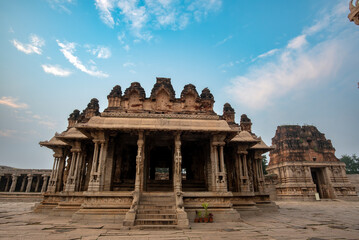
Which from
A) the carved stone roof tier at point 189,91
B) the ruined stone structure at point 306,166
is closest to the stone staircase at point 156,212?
the carved stone roof tier at point 189,91

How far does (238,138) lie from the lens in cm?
1694

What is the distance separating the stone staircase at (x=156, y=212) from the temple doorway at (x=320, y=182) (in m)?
34.1

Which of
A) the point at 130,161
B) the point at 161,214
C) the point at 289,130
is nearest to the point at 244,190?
the point at 161,214

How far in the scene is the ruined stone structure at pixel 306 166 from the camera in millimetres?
32281

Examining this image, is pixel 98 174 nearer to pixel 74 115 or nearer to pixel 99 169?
pixel 99 169

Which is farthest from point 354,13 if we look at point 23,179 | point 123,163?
point 23,179

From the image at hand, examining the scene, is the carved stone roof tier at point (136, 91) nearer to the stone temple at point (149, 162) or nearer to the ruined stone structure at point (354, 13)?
the stone temple at point (149, 162)

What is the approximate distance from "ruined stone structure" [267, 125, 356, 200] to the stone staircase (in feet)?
94.8

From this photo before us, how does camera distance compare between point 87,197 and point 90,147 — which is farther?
point 90,147

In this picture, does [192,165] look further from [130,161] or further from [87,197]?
[87,197]

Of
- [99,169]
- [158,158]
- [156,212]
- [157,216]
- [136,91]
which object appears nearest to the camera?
[157,216]

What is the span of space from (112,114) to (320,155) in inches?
1494

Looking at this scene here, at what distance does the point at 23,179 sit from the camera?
3806cm

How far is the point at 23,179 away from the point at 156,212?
4029 cm
